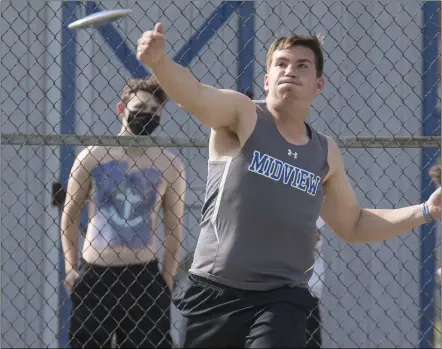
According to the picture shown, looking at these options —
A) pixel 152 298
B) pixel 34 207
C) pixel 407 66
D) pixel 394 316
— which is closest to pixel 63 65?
pixel 34 207

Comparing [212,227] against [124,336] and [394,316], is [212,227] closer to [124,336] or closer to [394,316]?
[124,336]

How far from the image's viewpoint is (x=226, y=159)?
3.42m

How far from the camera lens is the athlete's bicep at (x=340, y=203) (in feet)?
12.4

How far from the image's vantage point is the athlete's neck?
3549mm

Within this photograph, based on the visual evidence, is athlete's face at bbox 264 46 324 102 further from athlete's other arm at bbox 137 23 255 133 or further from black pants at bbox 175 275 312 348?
black pants at bbox 175 275 312 348

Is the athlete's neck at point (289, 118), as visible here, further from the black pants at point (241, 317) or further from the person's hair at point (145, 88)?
the person's hair at point (145, 88)

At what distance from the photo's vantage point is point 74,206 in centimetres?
508

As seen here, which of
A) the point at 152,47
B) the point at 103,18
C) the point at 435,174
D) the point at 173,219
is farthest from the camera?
the point at 435,174

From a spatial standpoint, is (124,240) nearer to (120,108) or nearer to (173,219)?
(173,219)

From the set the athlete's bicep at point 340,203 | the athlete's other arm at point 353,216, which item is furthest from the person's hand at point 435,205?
the athlete's bicep at point 340,203

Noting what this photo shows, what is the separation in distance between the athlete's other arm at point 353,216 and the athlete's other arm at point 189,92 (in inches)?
21.0

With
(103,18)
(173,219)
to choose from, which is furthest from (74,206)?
(103,18)

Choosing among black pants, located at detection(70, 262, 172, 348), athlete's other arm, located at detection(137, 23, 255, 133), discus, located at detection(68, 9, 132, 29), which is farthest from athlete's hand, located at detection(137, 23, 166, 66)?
black pants, located at detection(70, 262, 172, 348)

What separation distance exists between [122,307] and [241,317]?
1839 millimetres
